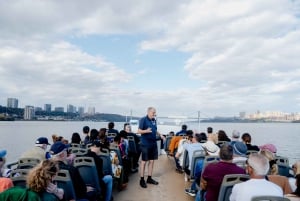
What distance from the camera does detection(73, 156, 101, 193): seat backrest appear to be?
421 cm

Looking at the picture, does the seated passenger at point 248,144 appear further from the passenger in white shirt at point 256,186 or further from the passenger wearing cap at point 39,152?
the passenger wearing cap at point 39,152

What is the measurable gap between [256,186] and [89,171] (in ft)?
7.60

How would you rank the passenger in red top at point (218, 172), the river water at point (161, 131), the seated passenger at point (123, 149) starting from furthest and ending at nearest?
the river water at point (161, 131) < the seated passenger at point (123, 149) < the passenger in red top at point (218, 172)

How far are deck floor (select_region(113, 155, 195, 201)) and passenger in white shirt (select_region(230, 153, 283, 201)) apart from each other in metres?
2.90

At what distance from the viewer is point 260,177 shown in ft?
9.12

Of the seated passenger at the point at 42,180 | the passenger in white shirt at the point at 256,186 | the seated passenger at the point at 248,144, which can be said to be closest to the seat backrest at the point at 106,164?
the seated passenger at the point at 42,180

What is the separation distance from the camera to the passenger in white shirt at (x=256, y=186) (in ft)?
8.66

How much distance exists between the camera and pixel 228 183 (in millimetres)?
3205

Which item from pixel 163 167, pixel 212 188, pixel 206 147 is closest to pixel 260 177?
pixel 212 188

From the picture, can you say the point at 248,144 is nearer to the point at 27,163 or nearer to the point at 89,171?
the point at 89,171

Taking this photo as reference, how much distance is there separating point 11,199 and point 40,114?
51082 mm

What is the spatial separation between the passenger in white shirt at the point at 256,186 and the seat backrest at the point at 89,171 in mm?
2013

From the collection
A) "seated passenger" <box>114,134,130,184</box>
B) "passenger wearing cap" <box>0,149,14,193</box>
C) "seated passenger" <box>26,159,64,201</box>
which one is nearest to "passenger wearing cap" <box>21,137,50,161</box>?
"passenger wearing cap" <box>0,149,14,193</box>

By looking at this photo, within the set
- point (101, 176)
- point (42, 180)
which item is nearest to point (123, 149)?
point (101, 176)
